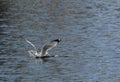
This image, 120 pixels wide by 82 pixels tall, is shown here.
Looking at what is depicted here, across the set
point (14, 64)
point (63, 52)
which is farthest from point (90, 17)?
point (14, 64)

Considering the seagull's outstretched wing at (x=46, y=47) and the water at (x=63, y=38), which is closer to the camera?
the water at (x=63, y=38)

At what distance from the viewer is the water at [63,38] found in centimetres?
3503

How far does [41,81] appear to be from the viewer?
3319 centimetres

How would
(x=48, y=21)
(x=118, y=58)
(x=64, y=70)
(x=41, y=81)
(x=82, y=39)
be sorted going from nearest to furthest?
(x=41, y=81) < (x=64, y=70) < (x=118, y=58) < (x=82, y=39) < (x=48, y=21)

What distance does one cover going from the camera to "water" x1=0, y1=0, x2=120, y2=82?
35031mm

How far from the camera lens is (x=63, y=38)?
44.8 metres

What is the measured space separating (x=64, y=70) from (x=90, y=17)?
59.3 ft

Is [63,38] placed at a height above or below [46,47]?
below

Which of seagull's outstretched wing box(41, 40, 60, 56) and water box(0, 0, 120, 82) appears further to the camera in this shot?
seagull's outstretched wing box(41, 40, 60, 56)

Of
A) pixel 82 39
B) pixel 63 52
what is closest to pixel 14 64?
pixel 63 52

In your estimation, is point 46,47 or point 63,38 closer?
point 46,47

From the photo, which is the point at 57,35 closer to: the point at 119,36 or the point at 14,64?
the point at 119,36

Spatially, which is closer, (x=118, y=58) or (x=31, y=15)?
(x=118, y=58)

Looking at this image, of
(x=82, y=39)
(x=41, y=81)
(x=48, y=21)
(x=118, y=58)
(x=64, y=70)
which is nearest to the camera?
(x=41, y=81)
